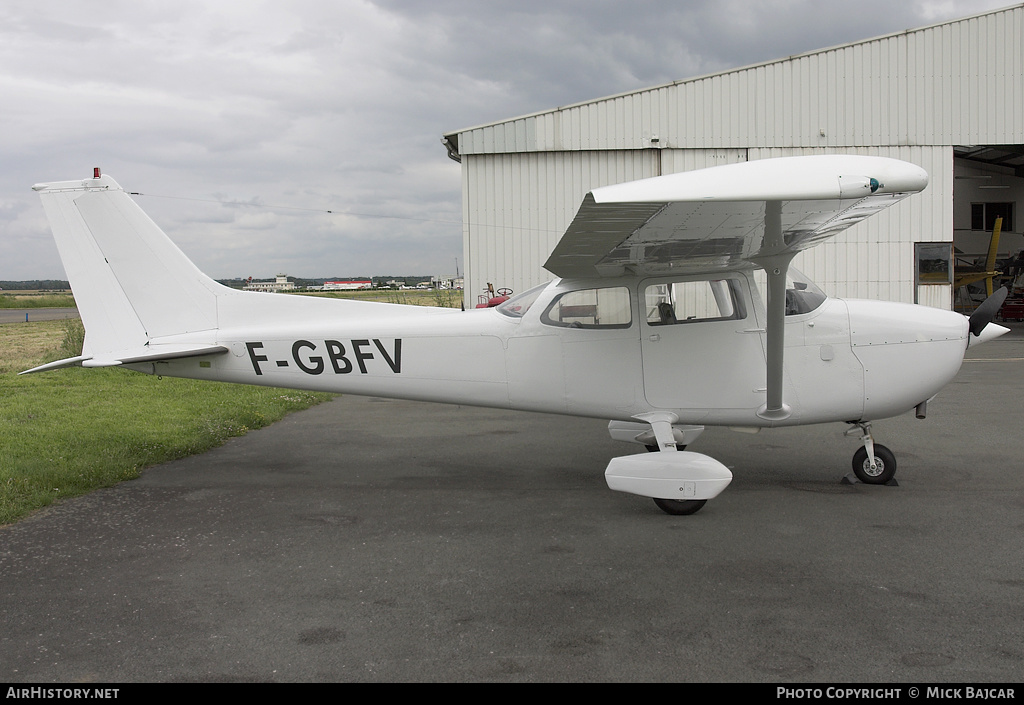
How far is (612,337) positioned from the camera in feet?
19.6

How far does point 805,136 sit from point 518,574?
622 inches

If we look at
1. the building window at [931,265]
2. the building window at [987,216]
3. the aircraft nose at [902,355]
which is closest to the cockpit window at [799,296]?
the aircraft nose at [902,355]

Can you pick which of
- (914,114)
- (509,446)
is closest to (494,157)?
(914,114)

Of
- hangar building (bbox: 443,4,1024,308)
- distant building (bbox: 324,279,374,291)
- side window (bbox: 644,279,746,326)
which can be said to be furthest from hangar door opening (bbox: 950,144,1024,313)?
distant building (bbox: 324,279,374,291)

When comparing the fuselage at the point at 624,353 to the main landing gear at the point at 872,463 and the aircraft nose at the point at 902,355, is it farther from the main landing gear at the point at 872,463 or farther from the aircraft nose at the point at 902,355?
the main landing gear at the point at 872,463

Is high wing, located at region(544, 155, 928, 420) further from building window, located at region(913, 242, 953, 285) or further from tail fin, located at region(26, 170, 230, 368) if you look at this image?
building window, located at region(913, 242, 953, 285)

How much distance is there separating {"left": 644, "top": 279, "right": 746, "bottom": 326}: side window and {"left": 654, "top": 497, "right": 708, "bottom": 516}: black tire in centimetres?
145

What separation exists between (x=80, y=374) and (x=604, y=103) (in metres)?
12.3

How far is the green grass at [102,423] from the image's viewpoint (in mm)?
6344

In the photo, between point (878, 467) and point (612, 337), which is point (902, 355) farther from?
point (612, 337)

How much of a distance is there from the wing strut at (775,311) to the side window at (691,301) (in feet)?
1.81

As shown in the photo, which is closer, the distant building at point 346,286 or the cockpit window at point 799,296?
the cockpit window at point 799,296

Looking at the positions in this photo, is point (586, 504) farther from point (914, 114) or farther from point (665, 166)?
point (914, 114)

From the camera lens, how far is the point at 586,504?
5664 mm
